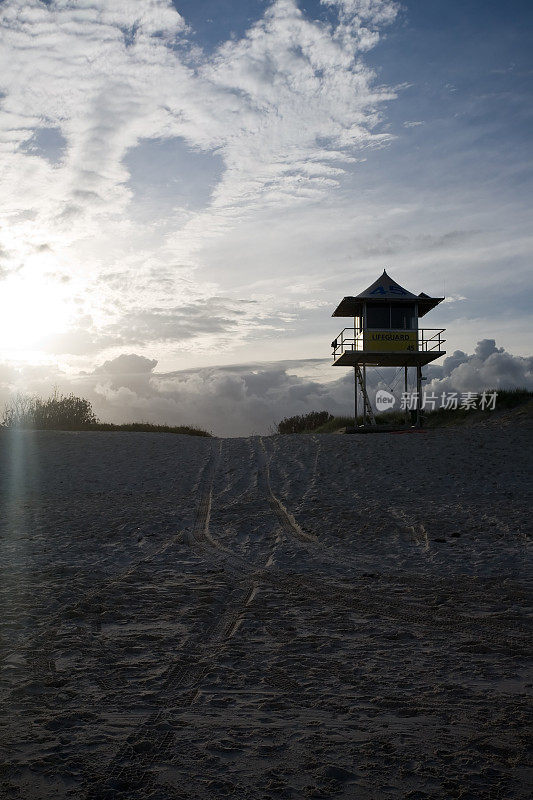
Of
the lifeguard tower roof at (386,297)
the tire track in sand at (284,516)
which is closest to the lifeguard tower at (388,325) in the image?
the lifeguard tower roof at (386,297)

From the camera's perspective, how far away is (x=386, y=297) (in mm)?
27078

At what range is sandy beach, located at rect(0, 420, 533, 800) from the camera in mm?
2936

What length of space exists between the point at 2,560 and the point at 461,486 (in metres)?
8.30

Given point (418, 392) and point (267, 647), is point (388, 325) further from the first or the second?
point (267, 647)

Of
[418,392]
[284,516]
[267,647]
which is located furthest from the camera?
[418,392]

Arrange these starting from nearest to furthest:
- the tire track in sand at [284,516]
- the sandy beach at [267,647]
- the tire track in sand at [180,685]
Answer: the tire track in sand at [180,685] < the sandy beach at [267,647] < the tire track in sand at [284,516]

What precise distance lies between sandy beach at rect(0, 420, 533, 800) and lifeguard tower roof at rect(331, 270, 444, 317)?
16821mm

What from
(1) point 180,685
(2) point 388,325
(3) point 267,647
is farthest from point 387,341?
(1) point 180,685

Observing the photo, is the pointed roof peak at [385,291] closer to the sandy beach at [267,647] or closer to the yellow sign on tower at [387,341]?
the yellow sign on tower at [387,341]

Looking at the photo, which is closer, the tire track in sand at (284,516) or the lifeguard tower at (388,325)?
the tire track in sand at (284,516)

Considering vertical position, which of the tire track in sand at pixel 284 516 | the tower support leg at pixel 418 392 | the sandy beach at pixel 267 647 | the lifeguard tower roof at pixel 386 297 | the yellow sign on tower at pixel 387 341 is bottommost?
the sandy beach at pixel 267 647

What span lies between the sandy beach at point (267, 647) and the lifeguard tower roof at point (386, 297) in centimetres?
1682

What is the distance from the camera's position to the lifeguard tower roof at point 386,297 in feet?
89.0

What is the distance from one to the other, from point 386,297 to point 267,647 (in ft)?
78.5
